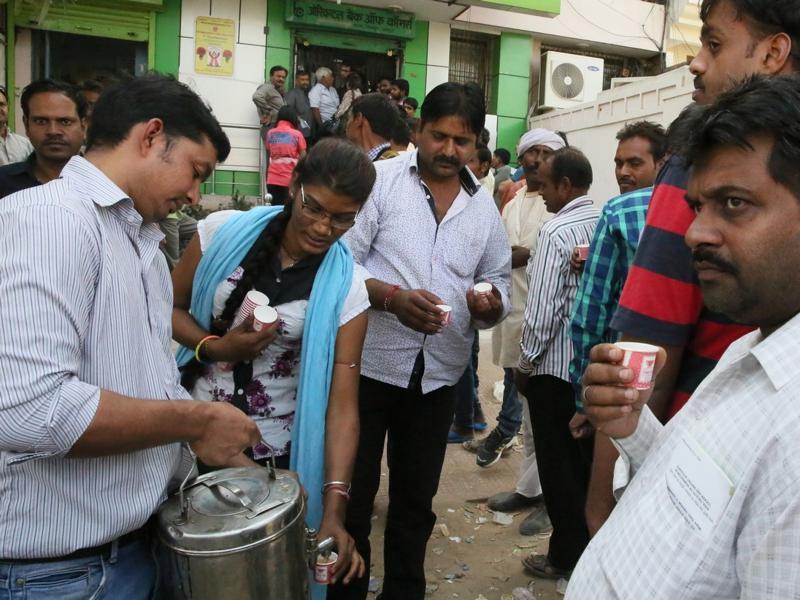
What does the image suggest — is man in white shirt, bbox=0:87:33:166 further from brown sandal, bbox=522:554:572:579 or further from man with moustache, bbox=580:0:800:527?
man with moustache, bbox=580:0:800:527

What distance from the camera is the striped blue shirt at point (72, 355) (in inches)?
41.6

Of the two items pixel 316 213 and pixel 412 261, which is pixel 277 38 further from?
pixel 316 213

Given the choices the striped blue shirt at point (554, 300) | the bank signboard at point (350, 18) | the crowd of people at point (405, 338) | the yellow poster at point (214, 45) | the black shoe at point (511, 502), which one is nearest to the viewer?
the crowd of people at point (405, 338)

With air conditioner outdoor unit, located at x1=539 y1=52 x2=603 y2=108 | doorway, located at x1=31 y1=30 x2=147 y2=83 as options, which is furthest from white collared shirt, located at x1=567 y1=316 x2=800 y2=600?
air conditioner outdoor unit, located at x1=539 y1=52 x2=603 y2=108

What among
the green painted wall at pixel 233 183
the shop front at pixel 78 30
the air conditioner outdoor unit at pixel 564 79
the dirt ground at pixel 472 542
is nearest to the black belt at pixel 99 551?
the dirt ground at pixel 472 542

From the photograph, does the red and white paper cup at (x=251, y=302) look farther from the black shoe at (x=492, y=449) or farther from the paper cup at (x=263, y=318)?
the black shoe at (x=492, y=449)

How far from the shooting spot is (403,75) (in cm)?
1310

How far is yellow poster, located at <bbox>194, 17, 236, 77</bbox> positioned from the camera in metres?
11.6

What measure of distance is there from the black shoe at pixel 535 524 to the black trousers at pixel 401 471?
110 cm

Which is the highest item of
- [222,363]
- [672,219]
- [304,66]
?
[304,66]

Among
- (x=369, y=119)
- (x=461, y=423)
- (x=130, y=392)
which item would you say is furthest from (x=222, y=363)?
(x=461, y=423)

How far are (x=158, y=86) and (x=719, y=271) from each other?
1184mm

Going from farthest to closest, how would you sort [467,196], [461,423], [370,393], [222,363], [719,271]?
1. [461,423]
2. [467,196]
3. [370,393]
4. [222,363]
5. [719,271]

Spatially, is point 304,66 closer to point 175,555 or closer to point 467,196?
point 467,196
